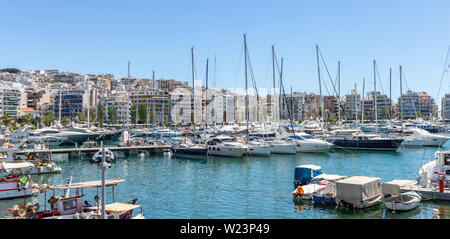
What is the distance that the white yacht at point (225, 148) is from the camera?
48438 mm

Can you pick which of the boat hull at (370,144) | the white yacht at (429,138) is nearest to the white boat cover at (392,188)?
the boat hull at (370,144)

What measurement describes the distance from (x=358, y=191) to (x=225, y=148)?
29199 millimetres

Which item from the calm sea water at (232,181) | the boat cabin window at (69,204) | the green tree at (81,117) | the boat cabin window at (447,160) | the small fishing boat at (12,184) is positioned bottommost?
the calm sea water at (232,181)

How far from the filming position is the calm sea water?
68.5 ft

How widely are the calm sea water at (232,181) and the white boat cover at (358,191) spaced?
59 cm

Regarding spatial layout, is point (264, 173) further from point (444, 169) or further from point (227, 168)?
point (444, 169)

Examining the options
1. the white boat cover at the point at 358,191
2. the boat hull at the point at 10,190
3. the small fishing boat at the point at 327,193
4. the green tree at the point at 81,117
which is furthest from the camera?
the green tree at the point at 81,117

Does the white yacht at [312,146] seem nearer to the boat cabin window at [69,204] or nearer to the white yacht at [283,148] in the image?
the white yacht at [283,148]

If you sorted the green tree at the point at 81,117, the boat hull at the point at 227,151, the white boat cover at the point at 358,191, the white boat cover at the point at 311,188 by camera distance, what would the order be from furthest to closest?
the green tree at the point at 81,117 → the boat hull at the point at 227,151 → the white boat cover at the point at 311,188 → the white boat cover at the point at 358,191

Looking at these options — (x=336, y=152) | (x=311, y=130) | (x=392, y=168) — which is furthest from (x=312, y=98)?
(x=392, y=168)

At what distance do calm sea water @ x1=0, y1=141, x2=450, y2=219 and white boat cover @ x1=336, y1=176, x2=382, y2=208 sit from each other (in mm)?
590

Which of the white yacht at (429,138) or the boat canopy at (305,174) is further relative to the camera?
the white yacht at (429,138)

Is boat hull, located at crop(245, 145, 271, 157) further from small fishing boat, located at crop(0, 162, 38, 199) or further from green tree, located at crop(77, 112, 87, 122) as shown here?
green tree, located at crop(77, 112, 87, 122)
